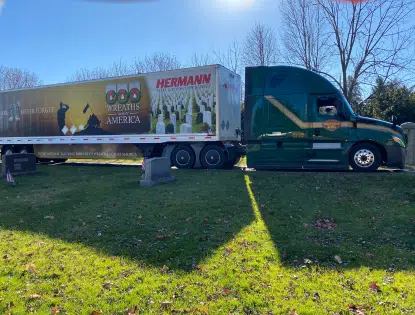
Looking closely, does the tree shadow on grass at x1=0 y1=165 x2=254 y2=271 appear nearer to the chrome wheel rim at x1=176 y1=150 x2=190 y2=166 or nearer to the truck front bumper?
the chrome wheel rim at x1=176 y1=150 x2=190 y2=166

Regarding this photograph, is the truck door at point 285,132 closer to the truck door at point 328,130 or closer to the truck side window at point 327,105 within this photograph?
the truck door at point 328,130

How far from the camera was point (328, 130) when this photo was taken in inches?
426

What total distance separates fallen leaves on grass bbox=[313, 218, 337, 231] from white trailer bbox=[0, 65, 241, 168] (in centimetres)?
682

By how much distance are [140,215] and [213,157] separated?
21.5ft

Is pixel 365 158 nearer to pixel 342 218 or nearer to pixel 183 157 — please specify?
pixel 342 218

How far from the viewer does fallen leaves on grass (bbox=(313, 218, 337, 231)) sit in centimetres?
572

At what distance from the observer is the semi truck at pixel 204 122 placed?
10758mm

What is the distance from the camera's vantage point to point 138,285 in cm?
384

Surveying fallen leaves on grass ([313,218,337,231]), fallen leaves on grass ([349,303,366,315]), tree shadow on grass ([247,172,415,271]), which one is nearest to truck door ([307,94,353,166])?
tree shadow on grass ([247,172,415,271])

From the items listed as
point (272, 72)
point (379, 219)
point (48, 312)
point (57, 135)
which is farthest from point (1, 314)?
point (57, 135)

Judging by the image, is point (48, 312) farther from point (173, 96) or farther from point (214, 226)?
point (173, 96)

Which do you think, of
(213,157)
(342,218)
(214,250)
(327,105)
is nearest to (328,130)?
(327,105)

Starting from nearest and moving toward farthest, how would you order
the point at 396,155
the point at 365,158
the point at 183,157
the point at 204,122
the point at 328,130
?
1. the point at 396,155
2. the point at 365,158
3. the point at 328,130
4. the point at 204,122
5. the point at 183,157

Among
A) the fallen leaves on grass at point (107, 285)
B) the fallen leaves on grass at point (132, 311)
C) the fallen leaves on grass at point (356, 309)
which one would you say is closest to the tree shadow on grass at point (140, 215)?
the fallen leaves on grass at point (107, 285)
